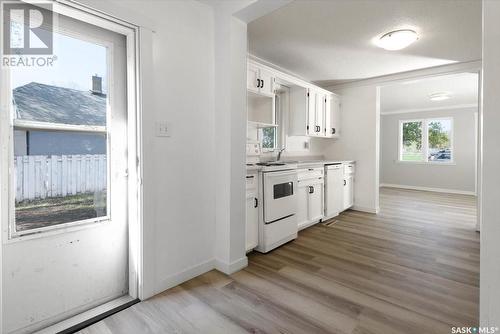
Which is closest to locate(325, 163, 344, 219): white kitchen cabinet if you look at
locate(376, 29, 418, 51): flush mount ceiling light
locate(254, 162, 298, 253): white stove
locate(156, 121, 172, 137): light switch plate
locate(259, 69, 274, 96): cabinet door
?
locate(254, 162, 298, 253): white stove

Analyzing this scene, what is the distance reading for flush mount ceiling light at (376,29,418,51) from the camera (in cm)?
270

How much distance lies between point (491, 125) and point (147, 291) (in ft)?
7.46

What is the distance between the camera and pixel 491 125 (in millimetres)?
1038

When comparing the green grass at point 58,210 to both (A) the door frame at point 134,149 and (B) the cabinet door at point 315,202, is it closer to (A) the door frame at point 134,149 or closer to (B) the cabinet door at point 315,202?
(A) the door frame at point 134,149

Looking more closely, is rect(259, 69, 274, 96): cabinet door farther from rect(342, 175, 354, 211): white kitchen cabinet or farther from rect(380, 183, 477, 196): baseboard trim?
rect(380, 183, 477, 196): baseboard trim

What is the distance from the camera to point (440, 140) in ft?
23.2

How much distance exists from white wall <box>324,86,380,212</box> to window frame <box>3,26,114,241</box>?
427cm

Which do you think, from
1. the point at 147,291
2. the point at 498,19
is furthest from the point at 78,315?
the point at 498,19

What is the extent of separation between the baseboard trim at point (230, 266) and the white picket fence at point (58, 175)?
1.21 metres

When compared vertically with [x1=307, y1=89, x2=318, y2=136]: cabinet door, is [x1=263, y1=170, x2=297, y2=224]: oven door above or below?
below

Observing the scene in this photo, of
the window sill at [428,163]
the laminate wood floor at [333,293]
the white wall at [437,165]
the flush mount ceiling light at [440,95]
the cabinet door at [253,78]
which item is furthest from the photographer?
the window sill at [428,163]

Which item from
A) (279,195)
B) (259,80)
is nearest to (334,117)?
(259,80)

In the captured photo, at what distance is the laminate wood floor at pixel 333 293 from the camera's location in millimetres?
1584

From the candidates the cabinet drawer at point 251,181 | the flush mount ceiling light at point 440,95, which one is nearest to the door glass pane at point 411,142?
the flush mount ceiling light at point 440,95
